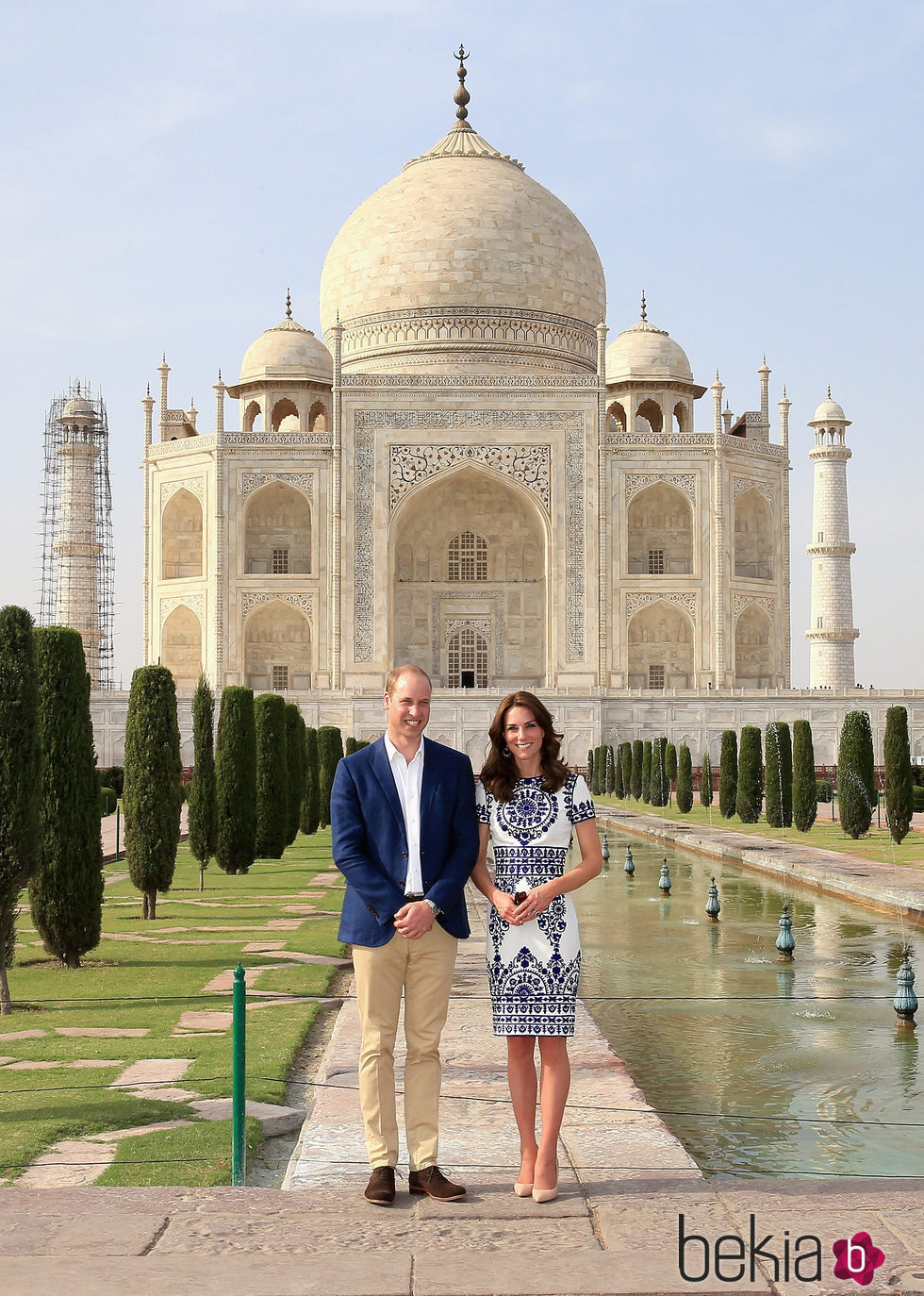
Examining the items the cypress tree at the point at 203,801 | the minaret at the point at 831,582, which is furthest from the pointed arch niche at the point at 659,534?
the cypress tree at the point at 203,801

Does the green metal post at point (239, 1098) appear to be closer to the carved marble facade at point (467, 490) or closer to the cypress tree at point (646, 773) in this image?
the cypress tree at point (646, 773)

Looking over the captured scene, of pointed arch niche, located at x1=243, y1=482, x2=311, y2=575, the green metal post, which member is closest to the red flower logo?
the green metal post

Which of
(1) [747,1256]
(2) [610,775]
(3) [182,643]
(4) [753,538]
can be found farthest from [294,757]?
(4) [753,538]

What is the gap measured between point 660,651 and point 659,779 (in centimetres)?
986

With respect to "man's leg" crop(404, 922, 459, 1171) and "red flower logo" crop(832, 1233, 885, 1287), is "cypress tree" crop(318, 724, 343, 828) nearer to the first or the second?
"man's leg" crop(404, 922, 459, 1171)

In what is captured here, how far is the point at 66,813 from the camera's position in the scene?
6594 mm

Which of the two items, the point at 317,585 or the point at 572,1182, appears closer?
the point at 572,1182

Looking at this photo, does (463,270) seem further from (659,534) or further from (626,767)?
(626,767)

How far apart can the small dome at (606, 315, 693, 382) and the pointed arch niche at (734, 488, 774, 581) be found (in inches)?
141

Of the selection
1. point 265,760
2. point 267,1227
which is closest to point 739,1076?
point 267,1227

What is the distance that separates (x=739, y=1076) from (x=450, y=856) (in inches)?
73.5

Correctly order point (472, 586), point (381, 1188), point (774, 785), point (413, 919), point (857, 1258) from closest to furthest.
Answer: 1. point (857, 1258)
2. point (381, 1188)
3. point (413, 919)
4. point (774, 785)
5. point (472, 586)

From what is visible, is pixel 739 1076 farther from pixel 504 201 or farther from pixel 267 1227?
pixel 504 201

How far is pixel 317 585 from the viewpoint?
30.2 m
